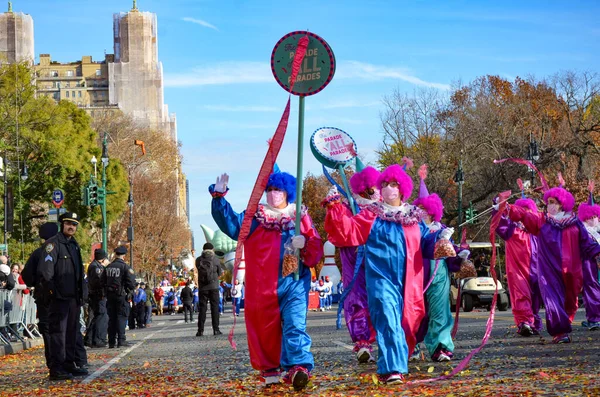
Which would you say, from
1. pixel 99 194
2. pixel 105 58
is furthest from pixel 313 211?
pixel 105 58

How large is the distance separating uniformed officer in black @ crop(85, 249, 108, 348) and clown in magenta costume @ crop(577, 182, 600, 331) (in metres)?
8.44

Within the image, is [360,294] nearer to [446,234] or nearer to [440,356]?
[440,356]

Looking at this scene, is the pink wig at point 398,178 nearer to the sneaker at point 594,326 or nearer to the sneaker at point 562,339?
the sneaker at point 562,339

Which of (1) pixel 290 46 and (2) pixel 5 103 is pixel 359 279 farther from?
(2) pixel 5 103

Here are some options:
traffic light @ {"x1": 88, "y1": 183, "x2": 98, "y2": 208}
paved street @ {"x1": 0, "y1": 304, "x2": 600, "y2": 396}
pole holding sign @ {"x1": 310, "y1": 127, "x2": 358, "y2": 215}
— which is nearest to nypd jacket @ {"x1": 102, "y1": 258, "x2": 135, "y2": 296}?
paved street @ {"x1": 0, "y1": 304, "x2": 600, "y2": 396}

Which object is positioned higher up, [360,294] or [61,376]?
[360,294]

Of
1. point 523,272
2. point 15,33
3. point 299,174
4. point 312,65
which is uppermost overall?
point 15,33

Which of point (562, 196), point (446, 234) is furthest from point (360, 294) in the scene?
point (562, 196)

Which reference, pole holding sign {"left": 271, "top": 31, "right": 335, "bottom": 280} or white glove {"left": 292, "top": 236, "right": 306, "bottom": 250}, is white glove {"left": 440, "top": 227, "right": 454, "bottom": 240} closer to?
white glove {"left": 292, "top": 236, "right": 306, "bottom": 250}

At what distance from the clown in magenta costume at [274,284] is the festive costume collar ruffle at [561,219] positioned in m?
6.21

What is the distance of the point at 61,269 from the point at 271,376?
3747 millimetres

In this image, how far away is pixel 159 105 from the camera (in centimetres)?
12419

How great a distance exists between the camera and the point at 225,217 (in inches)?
426

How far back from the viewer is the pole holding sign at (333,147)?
13.3 metres
